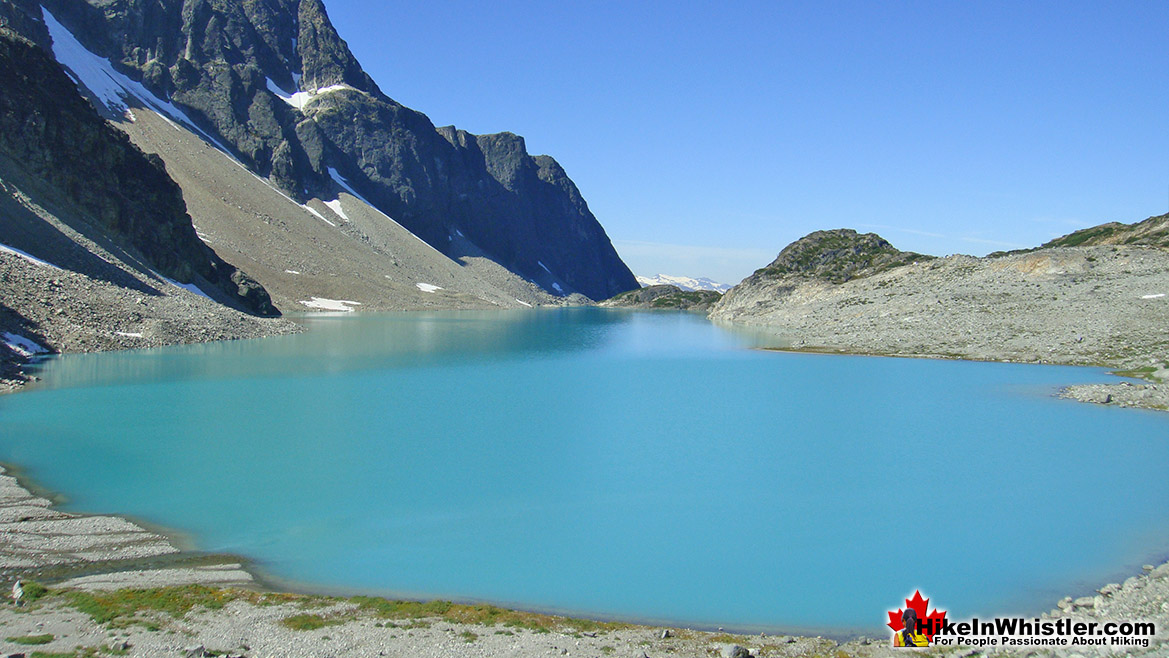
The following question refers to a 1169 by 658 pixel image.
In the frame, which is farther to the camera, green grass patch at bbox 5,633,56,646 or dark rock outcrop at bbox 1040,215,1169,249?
dark rock outcrop at bbox 1040,215,1169,249

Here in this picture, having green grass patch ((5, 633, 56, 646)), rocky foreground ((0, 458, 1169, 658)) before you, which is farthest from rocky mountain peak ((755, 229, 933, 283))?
green grass patch ((5, 633, 56, 646))

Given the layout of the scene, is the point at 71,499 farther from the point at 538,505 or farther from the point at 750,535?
the point at 750,535

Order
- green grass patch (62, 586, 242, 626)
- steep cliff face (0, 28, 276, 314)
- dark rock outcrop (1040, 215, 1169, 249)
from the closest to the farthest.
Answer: green grass patch (62, 586, 242, 626) → steep cliff face (0, 28, 276, 314) → dark rock outcrop (1040, 215, 1169, 249)

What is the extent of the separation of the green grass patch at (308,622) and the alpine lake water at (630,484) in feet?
5.98

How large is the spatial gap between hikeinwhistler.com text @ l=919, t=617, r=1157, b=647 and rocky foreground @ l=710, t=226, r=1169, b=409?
28.4 meters

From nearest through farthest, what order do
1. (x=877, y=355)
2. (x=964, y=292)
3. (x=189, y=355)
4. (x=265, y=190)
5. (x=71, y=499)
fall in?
(x=71, y=499)
(x=189, y=355)
(x=877, y=355)
(x=964, y=292)
(x=265, y=190)

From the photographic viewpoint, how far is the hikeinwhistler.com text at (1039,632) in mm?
11570

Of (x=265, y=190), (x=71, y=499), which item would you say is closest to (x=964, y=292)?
(x=71, y=499)

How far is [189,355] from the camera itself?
51094 mm

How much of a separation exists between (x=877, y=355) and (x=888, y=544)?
4646 cm

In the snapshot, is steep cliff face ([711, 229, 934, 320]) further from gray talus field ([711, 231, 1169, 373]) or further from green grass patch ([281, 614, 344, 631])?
green grass patch ([281, 614, 344, 631])

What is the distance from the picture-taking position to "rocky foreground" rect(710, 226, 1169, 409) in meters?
50.5

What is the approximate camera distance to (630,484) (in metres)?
22.9

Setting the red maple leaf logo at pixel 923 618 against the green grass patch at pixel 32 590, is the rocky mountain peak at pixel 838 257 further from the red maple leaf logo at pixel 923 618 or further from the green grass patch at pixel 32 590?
the green grass patch at pixel 32 590
